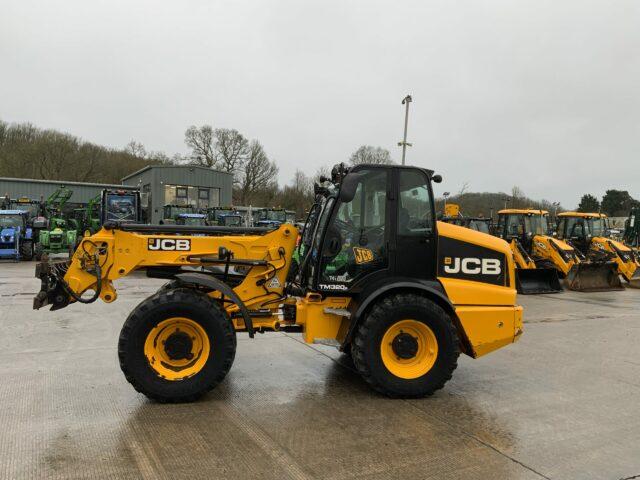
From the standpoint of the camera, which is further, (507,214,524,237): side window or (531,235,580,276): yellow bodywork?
(507,214,524,237): side window

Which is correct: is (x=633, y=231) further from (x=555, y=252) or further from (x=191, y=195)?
(x=191, y=195)

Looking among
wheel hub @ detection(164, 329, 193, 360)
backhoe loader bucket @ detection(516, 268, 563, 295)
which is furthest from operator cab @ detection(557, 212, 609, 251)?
wheel hub @ detection(164, 329, 193, 360)

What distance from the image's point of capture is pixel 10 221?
66.8 ft

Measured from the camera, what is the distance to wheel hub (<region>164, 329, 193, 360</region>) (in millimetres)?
4742

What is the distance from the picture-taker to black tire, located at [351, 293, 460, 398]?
4883 millimetres

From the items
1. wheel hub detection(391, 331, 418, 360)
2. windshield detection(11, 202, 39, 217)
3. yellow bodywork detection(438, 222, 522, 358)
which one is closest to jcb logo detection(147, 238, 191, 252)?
wheel hub detection(391, 331, 418, 360)

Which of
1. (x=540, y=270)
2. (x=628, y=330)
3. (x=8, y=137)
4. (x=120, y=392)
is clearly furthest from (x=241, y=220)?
(x=8, y=137)

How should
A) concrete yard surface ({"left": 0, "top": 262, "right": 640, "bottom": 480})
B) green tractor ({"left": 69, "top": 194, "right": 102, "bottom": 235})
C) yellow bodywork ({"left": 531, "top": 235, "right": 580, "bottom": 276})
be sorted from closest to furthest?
concrete yard surface ({"left": 0, "top": 262, "right": 640, "bottom": 480}), yellow bodywork ({"left": 531, "top": 235, "right": 580, "bottom": 276}), green tractor ({"left": 69, "top": 194, "right": 102, "bottom": 235})

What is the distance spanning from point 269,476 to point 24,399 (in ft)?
8.61

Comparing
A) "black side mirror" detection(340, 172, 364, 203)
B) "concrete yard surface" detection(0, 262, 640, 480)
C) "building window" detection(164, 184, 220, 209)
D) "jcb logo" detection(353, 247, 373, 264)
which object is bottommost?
"concrete yard surface" detection(0, 262, 640, 480)

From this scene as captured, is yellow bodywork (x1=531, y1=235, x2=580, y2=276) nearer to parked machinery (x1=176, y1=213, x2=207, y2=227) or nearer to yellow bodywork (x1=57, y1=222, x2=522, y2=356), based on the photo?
yellow bodywork (x1=57, y1=222, x2=522, y2=356)

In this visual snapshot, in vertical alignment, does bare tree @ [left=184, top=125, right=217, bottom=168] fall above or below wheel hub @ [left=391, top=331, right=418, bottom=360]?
above

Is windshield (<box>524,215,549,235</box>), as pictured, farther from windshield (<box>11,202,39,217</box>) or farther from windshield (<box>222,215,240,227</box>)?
windshield (<box>11,202,39,217</box>)

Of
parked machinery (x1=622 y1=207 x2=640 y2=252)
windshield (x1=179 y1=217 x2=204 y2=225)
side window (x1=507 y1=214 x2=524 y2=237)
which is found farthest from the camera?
windshield (x1=179 y1=217 x2=204 y2=225)
